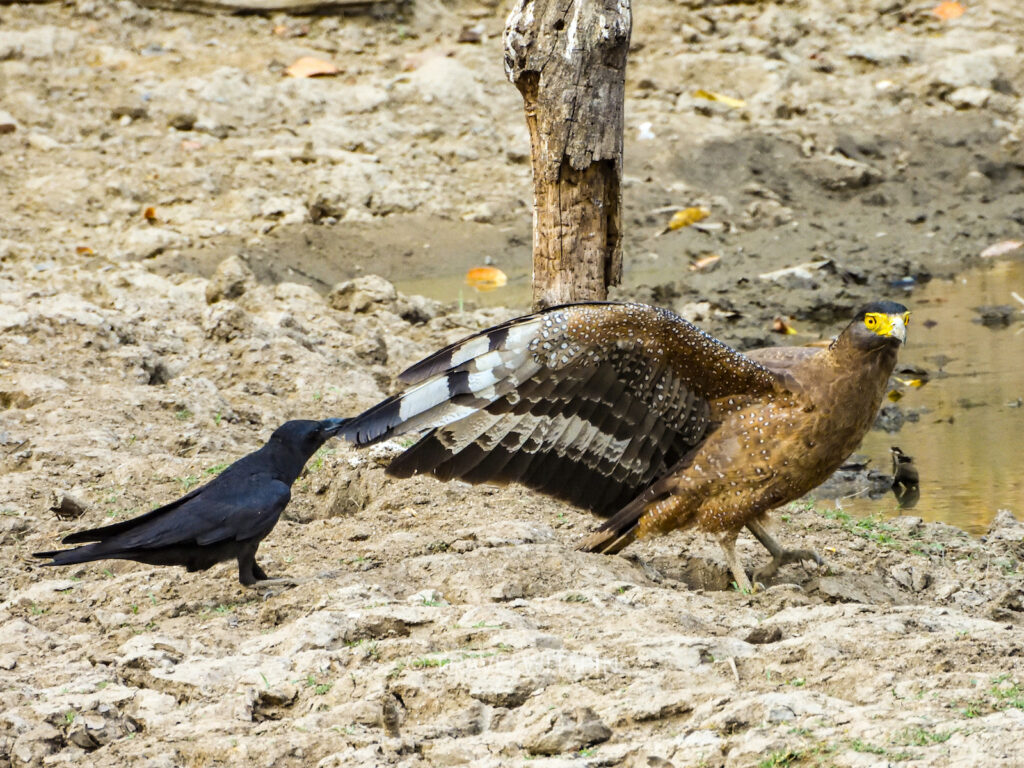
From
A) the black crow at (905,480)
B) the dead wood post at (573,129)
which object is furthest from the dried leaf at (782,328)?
the dead wood post at (573,129)

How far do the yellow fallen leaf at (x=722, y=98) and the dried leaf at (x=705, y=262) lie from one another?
8.67 ft

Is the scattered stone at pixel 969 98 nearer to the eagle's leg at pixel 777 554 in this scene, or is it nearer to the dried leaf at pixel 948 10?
the dried leaf at pixel 948 10

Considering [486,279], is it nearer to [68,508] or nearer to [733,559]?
[68,508]

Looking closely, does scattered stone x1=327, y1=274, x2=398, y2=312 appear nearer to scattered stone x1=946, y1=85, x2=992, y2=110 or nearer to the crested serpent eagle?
the crested serpent eagle

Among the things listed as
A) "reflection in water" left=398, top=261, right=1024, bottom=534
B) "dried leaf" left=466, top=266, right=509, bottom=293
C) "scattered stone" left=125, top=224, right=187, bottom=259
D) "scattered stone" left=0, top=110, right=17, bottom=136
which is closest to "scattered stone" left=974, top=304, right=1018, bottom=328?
"reflection in water" left=398, top=261, right=1024, bottom=534

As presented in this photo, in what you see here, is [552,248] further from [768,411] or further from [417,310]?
[417,310]

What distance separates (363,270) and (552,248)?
524cm

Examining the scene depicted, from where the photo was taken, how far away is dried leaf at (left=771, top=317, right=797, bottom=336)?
377 inches

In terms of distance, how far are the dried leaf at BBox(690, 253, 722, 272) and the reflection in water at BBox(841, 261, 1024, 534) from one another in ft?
5.06

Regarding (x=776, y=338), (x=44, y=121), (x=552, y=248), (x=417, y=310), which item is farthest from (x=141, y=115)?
(x=552, y=248)

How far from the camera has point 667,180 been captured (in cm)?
1214

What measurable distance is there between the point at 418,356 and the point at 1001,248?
5.27m

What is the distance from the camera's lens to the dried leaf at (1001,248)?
11.3 meters

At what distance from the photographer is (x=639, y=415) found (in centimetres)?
526
